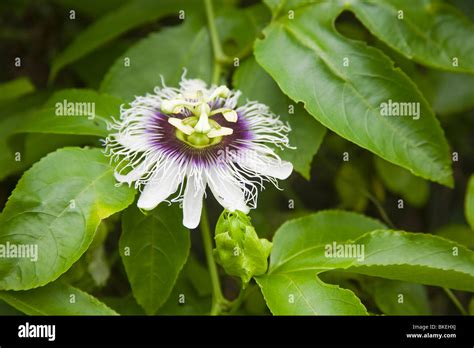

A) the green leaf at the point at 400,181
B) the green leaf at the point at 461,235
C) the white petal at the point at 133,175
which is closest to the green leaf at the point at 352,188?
the green leaf at the point at 400,181

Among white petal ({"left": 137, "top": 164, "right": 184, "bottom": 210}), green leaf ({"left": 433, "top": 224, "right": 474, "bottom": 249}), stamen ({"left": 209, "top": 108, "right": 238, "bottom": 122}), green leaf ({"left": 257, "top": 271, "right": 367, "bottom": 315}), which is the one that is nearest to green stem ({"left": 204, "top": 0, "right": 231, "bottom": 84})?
stamen ({"left": 209, "top": 108, "right": 238, "bottom": 122})

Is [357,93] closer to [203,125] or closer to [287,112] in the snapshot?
[287,112]

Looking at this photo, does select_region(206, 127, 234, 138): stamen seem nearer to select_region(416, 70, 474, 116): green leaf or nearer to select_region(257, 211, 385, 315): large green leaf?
select_region(257, 211, 385, 315): large green leaf

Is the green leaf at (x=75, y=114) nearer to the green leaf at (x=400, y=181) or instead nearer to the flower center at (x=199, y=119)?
the flower center at (x=199, y=119)

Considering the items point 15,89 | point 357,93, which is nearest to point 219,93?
point 357,93
